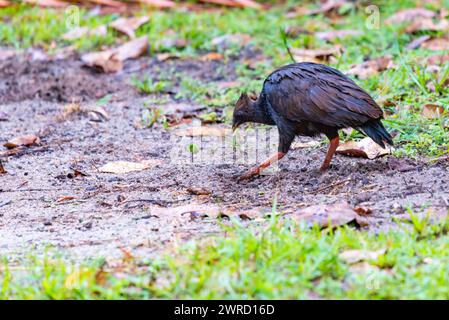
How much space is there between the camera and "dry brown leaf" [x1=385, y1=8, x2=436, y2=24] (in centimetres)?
1000

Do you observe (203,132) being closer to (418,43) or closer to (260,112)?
(260,112)

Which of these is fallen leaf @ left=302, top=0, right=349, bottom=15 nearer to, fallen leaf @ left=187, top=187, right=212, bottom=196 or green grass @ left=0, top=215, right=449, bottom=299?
fallen leaf @ left=187, top=187, right=212, bottom=196

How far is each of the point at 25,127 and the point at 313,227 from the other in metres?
4.33

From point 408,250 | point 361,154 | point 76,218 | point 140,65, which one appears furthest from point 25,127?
point 408,250

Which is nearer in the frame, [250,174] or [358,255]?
[358,255]

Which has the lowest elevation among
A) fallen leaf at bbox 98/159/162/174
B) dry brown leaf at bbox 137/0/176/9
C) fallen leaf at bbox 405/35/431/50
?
fallen leaf at bbox 98/159/162/174

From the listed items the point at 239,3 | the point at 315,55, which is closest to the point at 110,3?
the point at 239,3

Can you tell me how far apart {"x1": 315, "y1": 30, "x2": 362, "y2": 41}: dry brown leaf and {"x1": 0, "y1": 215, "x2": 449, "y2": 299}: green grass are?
18.7ft

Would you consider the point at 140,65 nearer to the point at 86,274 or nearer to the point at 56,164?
the point at 56,164

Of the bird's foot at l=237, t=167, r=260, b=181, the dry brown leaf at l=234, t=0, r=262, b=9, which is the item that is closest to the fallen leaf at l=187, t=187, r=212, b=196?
the bird's foot at l=237, t=167, r=260, b=181

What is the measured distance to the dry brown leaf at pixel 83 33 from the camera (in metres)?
10.5

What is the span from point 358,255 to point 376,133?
177cm

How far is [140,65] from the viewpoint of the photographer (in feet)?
31.8

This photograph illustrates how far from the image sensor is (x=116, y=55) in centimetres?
988
